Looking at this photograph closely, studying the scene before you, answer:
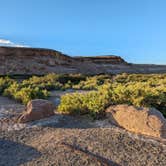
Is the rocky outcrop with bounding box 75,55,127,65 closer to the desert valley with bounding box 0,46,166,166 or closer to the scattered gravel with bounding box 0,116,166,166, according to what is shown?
the desert valley with bounding box 0,46,166,166

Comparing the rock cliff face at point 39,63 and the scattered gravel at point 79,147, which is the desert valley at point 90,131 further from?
the rock cliff face at point 39,63

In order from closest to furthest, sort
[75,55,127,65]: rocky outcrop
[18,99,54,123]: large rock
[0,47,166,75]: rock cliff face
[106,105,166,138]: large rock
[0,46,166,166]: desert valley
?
[0,46,166,166]: desert valley, [106,105,166,138]: large rock, [18,99,54,123]: large rock, [0,47,166,75]: rock cliff face, [75,55,127,65]: rocky outcrop

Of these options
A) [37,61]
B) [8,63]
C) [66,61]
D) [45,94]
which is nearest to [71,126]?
[45,94]

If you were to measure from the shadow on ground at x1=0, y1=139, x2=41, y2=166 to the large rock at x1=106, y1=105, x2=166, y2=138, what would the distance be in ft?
8.04

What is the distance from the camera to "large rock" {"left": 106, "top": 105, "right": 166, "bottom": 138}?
22.9 ft

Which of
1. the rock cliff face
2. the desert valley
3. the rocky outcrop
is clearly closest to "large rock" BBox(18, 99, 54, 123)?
the desert valley

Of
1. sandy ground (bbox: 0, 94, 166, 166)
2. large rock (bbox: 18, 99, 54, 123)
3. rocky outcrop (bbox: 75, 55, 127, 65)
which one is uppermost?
rocky outcrop (bbox: 75, 55, 127, 65)

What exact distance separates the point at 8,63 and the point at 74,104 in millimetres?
30337

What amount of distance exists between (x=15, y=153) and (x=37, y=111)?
2.34 meters

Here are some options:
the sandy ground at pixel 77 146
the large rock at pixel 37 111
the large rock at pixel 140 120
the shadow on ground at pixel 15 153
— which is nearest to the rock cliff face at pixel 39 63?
the large rock at pixel 37 111

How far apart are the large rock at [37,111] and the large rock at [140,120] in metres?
1.81

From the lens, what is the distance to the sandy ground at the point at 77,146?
5617 mm

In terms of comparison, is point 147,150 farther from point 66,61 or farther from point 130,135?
point 66,61

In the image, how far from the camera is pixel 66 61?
1821 inches
